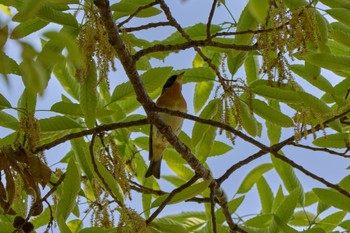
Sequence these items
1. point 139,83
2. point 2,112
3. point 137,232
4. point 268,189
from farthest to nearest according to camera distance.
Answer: point 268,189, point 2,112, point 139,83, point 137,232

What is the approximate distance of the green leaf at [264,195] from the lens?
11.2 feet

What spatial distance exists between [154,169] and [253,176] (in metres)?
0.66

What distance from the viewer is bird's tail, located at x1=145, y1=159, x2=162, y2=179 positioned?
3547 mm

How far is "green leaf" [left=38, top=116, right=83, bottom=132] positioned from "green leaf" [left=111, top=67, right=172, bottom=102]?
0.85 ft

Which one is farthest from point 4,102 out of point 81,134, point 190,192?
point 190,192

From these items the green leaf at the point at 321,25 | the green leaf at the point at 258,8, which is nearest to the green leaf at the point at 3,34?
the green leaf at the point at 258,8

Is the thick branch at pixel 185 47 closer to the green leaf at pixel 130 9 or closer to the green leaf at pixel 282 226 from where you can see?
the green leaf at pixel 130 9

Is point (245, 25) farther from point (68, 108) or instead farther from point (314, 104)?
point (68, 108)

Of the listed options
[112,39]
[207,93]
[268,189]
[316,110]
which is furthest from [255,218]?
[112,39]

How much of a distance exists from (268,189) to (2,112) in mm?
1587

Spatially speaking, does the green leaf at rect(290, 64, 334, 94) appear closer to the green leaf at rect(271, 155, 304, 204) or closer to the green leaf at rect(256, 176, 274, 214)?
the green leaf at rect(271, 155, 304, 204)

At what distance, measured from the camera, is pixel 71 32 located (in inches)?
86.6

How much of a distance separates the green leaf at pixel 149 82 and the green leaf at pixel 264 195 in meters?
1.13

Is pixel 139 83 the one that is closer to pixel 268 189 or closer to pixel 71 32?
pixel 71 32
